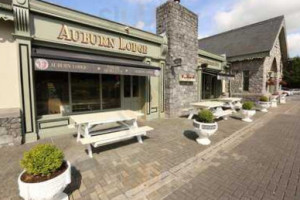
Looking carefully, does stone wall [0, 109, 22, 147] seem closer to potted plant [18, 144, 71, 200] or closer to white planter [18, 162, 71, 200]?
potted plant [18, 144, 71, 200]

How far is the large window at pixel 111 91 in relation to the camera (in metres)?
7.40

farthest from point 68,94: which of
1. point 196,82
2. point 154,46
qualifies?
point 196,82

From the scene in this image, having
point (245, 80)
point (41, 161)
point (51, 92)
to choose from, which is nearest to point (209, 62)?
point (245, 80)

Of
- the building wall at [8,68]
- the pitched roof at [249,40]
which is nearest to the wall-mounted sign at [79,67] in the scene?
the building wall at [8,68]

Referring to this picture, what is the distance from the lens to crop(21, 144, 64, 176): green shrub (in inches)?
89.5

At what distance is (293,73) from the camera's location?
3084cm

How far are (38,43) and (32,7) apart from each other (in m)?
1.08

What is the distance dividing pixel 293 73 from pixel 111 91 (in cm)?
3804

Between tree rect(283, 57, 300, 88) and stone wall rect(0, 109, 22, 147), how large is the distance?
135 feet

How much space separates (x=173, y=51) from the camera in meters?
8.71

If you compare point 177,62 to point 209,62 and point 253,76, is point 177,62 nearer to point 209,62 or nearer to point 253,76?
point 209,62

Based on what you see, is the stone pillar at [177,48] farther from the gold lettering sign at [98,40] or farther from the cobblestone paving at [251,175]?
the cobblestone paving at [251,175]

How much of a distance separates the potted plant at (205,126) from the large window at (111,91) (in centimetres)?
415

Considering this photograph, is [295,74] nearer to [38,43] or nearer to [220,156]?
[220,156]
